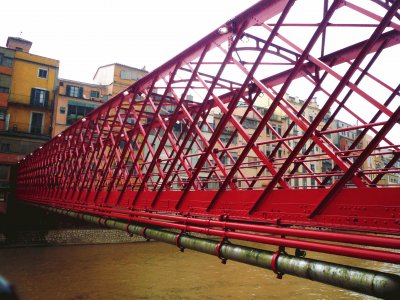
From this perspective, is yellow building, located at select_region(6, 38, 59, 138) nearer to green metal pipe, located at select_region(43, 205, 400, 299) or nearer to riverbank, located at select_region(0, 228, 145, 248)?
riverbank, located at select_region(0, 228, 145, 248)

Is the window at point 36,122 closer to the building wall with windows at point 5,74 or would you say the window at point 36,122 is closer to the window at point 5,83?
the building wall with windows at point 5,74

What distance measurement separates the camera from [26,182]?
2417 centimetres

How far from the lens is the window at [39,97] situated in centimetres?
3888

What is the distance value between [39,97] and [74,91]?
4.49m

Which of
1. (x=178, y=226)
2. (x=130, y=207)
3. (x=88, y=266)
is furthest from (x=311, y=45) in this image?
(x=88, y=266)

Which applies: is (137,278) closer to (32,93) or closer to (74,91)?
(74,91)

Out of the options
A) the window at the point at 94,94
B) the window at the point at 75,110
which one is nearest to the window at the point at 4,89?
the window at the point at 75,110

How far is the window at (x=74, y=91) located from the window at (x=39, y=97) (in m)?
3.41

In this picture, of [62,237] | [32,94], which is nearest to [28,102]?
[32,94]

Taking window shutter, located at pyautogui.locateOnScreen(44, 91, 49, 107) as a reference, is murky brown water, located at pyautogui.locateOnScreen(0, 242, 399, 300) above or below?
→ below

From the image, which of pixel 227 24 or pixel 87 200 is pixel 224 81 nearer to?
pixel 227 24

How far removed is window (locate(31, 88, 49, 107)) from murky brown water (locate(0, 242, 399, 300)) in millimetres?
21844

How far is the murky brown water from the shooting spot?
14.3 m

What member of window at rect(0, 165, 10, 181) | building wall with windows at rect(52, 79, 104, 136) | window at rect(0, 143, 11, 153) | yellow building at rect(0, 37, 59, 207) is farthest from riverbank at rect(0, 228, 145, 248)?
building wall with windows at rect(52, 79, 104, 136)
